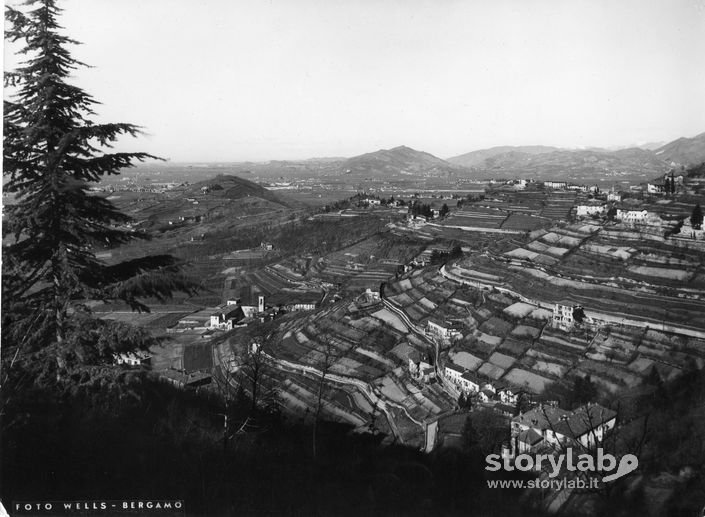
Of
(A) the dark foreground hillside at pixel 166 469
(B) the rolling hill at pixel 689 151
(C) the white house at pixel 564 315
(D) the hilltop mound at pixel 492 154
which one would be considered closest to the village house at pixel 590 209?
(C) the white house at pixel 564 315

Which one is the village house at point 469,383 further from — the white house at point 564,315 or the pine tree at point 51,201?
the pine tree at point 51,201

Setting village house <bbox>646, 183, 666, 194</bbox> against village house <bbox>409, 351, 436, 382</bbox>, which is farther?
village house <bbox>646, 183, 666, 194</bbox>

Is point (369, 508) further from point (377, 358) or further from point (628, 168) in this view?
point (628, 168)

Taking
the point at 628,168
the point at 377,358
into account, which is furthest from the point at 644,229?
the point at 628,168

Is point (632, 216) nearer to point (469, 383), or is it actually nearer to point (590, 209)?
point (590, 209)

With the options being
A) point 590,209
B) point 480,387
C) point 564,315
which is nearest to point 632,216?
point 590,209

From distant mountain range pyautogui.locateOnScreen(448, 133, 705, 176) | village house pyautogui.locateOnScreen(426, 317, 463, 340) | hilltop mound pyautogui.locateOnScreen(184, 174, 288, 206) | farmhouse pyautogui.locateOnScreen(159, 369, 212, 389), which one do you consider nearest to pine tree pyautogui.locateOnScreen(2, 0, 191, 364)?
farmhouse pyautogui.locateOnScreen(159, 369, 212, 389)

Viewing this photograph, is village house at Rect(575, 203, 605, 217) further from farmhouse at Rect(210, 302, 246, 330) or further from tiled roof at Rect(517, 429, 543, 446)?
tiled roof at Rect(517, 429, 543, 446)

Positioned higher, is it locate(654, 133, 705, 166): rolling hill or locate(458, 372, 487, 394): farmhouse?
locate(654, 133, 705, 166): rolling hill
